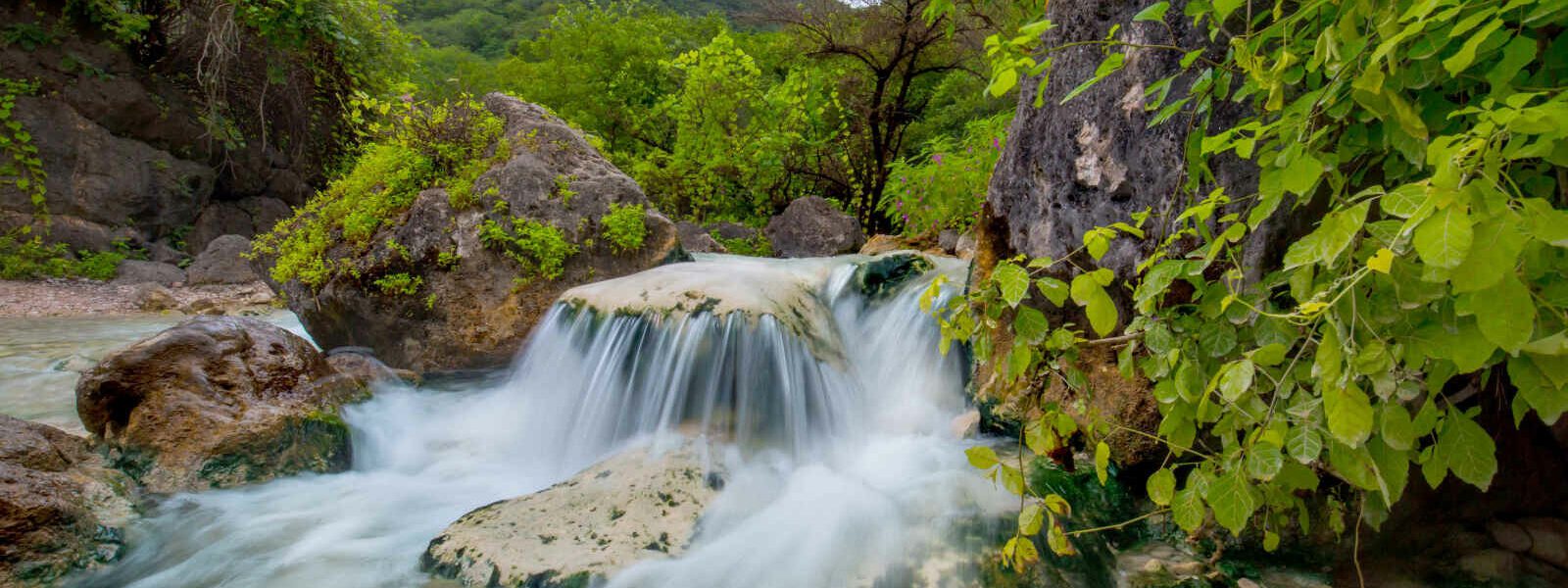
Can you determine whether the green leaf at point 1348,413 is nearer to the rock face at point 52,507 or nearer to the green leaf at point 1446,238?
the green leaf at point 1446,238

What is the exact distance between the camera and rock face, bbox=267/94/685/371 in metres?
5.23

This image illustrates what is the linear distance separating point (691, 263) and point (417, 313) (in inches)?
87.4

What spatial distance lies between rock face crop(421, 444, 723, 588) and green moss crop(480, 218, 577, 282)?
251 cm

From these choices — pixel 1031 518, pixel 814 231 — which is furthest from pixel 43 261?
pixel 1031 518

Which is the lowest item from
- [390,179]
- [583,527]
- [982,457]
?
[583,527]

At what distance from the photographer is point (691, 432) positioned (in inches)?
147

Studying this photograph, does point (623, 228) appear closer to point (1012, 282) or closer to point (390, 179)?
point (390, 179)

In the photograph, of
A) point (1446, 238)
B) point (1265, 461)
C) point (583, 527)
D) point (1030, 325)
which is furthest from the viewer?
point (583, 527)

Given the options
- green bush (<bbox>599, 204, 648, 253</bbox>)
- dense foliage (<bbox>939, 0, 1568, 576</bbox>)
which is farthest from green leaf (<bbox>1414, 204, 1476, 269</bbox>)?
green bush (<bbox>599, 204, 648, 253</bbox>)

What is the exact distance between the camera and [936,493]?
2.91m

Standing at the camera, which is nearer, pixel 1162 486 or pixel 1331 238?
pixel 1331 238

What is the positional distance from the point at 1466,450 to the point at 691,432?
10.3 feet

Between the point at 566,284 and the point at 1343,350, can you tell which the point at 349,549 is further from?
the point at 1343,350

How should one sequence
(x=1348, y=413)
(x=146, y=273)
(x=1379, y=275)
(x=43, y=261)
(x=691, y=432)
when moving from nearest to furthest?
(x=1348, y=413)
(x=1379, y=275)
(x=691, y=432)
(x=43, y=261)
(x=146, y=273)
